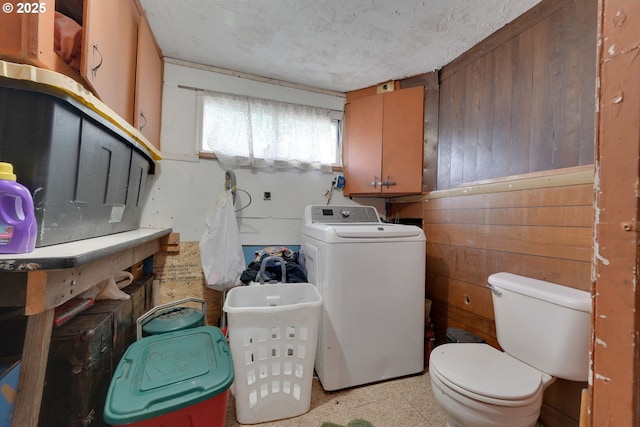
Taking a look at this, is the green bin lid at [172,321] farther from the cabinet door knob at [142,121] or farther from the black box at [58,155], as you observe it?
the cabinet door knob at [142,121]

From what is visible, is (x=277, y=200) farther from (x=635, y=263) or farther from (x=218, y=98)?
(x=635, y=263)

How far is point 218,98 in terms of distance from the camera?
221cm

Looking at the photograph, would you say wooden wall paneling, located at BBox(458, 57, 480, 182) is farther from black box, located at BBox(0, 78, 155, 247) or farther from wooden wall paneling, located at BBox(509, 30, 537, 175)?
black box, located at BBox(0, 78, 155, 247)

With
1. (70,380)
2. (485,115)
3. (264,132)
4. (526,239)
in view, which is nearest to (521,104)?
(485,115)

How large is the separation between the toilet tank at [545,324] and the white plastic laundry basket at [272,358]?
98 cm

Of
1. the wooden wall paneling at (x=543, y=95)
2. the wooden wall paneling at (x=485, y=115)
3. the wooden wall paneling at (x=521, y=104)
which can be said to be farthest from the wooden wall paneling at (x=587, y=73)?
the wooden wall paneling at (x=485, y=115)

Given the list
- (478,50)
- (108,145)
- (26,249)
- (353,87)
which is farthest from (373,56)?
(26,249)

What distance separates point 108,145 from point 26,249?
0.63 meters

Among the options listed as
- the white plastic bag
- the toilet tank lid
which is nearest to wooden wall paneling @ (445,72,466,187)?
the toilet tank lid

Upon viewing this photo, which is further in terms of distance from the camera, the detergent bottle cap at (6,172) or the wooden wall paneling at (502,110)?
the wooden wall paneling at (502,110)

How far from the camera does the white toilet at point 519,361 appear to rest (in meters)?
0.98

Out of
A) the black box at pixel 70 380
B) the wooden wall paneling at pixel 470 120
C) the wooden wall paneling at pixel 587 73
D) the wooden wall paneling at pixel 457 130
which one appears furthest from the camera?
the wooden wall paneling at pixel 457 130

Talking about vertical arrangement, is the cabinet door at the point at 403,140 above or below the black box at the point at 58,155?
above

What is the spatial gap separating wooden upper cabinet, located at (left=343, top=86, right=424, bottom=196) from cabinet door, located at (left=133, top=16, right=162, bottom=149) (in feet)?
5.51
